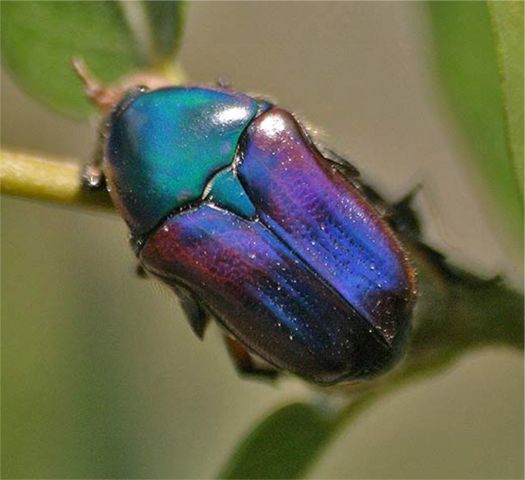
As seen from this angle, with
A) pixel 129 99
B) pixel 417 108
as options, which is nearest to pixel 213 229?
pixel 129 99

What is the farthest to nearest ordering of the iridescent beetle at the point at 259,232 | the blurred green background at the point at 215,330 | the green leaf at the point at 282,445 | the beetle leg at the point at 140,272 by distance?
1. the blurred green background at the point at 215,330
2. the beetle leg at the point at 140,272
3. the iridescent beetle at the point at 259,232
4. the green leaf at the point at 282,445

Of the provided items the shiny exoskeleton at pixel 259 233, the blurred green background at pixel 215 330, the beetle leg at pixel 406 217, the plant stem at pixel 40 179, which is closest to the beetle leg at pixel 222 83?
the shiny exoskeleton at pixel 259 233

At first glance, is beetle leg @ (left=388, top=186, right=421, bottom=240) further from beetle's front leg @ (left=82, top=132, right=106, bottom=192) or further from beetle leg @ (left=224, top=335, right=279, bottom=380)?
beetle's front leg @ (left=82, top=132, right=106, bottom=192)

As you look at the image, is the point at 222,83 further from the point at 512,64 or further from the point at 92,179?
the point at 512,64

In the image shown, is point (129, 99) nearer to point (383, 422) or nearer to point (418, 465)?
point (418, 465)

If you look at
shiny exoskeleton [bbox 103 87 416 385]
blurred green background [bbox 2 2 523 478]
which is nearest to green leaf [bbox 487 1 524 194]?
blurred green background [bbox 2 2 523 478]

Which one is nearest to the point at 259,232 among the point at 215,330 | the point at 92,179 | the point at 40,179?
the point at 92,179

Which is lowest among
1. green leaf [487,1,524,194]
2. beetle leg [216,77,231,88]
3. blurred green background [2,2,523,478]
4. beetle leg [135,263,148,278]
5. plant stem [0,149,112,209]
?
blurred green background [2,2,523,478]

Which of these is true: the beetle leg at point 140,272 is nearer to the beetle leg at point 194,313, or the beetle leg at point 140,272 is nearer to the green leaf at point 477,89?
the beetle leg at point 194,313
